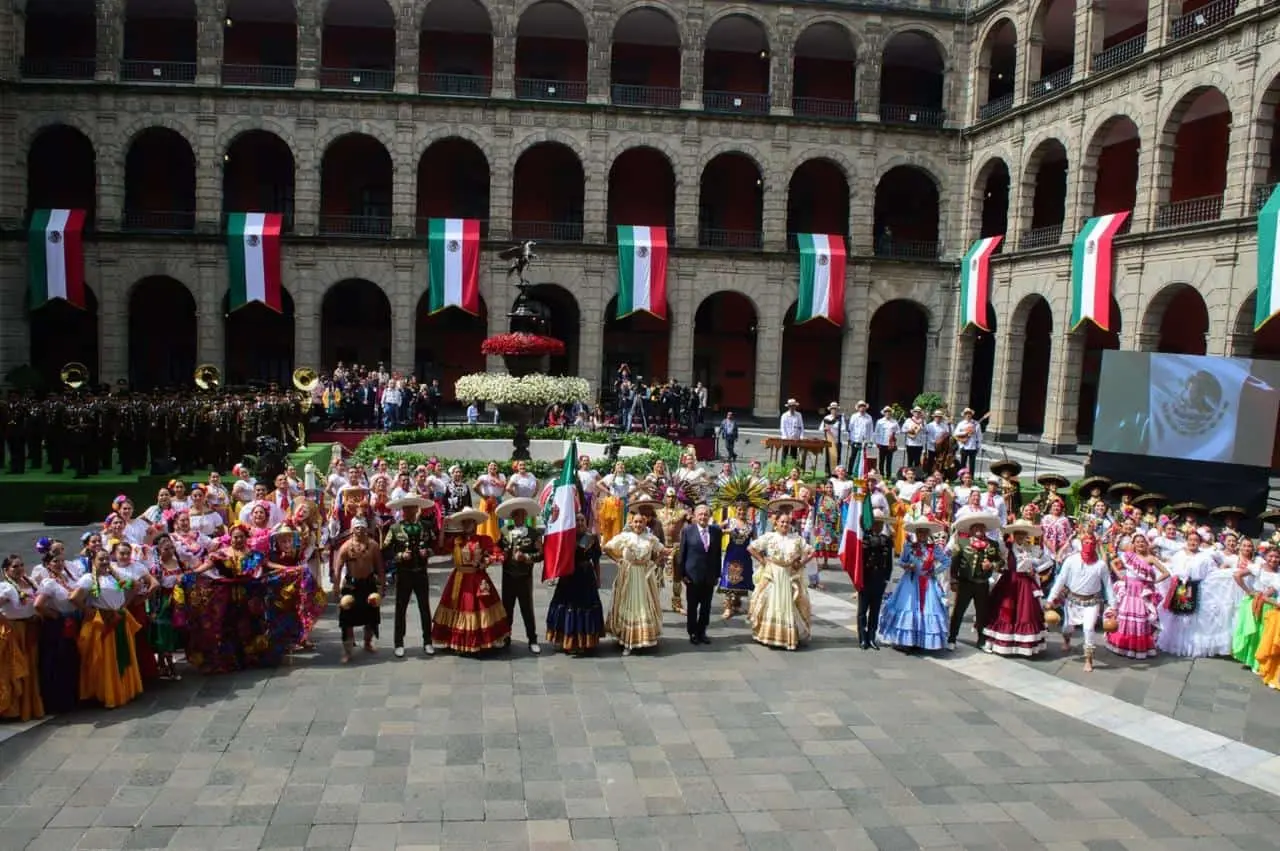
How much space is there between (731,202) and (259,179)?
1827 cm

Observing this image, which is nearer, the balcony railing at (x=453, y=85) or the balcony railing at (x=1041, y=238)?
the balcony railing at (x=1041, y=238)

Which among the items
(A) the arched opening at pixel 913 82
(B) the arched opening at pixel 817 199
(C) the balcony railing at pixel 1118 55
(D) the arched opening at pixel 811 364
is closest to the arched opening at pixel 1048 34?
(C) the balcony railing at pixel 1118 55

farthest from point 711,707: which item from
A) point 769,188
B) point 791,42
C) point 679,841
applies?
point 791,42

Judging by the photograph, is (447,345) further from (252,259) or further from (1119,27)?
(1119,27)

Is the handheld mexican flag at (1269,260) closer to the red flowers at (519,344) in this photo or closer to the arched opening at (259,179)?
the red flowers at (519,344)

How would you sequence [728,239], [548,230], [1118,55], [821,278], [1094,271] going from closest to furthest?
1. [1094,271]
2. [1118,55]
3. [821,278]
4. [548,230]
5. [728,239]

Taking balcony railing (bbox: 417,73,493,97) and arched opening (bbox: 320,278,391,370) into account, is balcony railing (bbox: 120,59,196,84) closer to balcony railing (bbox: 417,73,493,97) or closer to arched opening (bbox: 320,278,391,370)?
balcony railing (bbox: 417,73,493,97)

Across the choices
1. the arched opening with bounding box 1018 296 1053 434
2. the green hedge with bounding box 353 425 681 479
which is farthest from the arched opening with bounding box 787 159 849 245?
the green hedge with bounding box 353 425 681 479

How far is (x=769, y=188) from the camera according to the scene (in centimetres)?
3481

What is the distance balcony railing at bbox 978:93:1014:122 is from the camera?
110ft

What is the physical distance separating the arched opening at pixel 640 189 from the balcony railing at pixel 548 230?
5.07 ft

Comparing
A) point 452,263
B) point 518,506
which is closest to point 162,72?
point 452,263

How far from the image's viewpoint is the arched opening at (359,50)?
1403 inches

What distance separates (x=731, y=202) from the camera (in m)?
38.6
